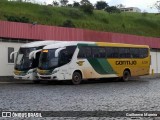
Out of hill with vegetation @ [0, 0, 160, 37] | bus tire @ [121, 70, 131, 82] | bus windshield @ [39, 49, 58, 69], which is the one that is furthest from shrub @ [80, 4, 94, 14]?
bus windshield @ [39, 49, 58, 69]

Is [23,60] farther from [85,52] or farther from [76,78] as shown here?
[85,52]

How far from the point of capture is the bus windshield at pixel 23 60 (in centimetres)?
2928

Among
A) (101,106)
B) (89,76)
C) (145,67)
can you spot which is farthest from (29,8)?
(101,106)

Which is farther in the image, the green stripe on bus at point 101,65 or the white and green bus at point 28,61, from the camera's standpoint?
the green stripe on bus at point 101,65

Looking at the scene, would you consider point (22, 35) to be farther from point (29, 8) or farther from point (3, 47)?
point (29, 8)

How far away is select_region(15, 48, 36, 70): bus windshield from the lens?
29278 millimetres

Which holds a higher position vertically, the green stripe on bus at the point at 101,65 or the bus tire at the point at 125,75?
the green stripe on bus at the point at 101,65

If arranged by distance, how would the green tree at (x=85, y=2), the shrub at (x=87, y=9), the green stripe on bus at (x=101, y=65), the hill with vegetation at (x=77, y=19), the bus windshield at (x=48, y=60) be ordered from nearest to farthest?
the bus windshield at (x=48, y=60) → the green stripe on bus at (x=101, y=65) → the hill with vegetation at (x=77, y=19) → the shrub at (x=87, y=9) → the green tree at (x=85, y=2)

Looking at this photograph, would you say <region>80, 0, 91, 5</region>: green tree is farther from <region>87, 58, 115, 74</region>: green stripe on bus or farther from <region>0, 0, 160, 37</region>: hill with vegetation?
<region>87, 58, 115, 74</region>: green stripe on bus

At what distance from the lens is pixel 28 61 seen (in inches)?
1152

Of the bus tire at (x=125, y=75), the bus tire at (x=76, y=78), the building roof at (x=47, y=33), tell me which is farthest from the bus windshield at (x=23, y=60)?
the bus tire at (x=125, y=75)

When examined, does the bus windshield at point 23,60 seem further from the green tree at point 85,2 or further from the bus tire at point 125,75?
the green tree at point 85,2

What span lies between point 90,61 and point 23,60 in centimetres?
454

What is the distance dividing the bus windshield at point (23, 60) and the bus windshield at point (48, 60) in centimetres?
149
